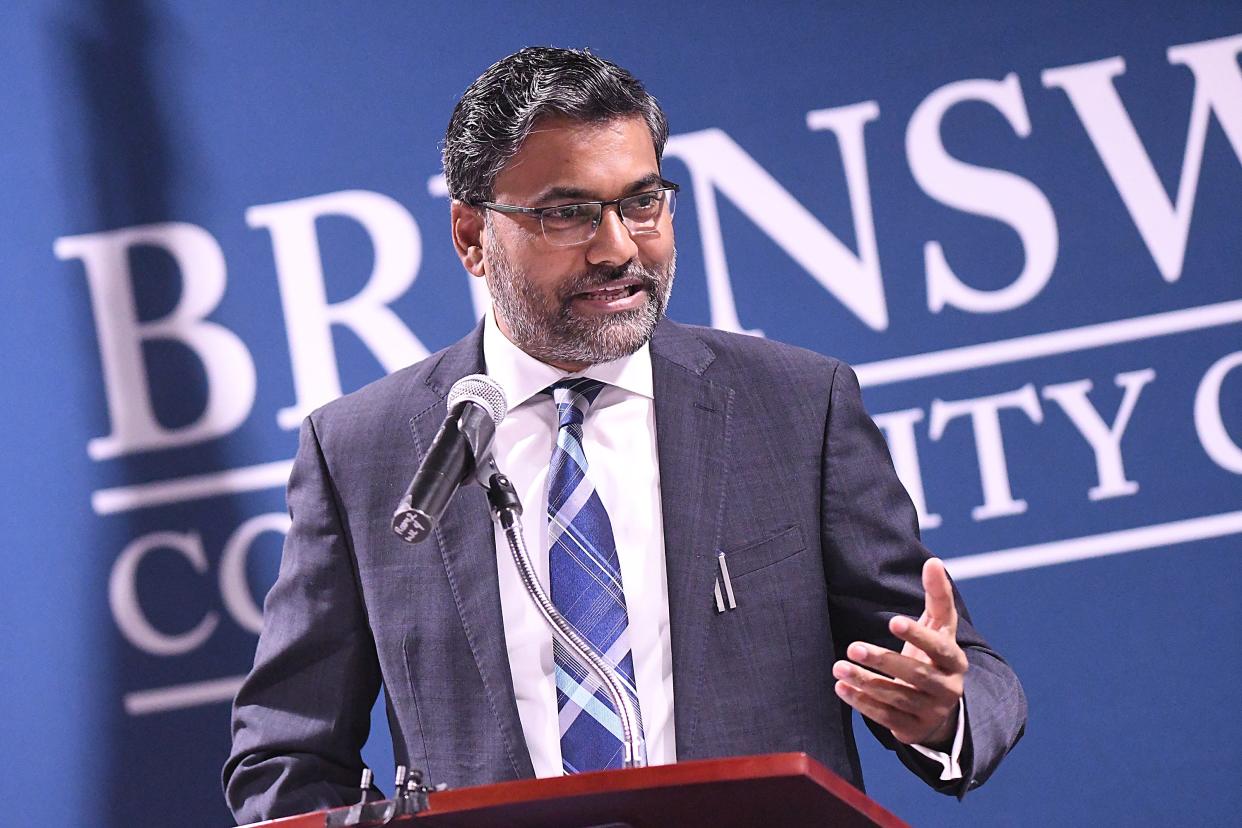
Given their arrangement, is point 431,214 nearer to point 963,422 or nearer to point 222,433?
point 222,433

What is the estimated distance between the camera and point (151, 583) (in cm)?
277

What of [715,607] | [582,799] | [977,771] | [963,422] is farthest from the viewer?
[963,422]

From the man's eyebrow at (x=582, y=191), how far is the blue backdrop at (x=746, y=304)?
913 millimetres

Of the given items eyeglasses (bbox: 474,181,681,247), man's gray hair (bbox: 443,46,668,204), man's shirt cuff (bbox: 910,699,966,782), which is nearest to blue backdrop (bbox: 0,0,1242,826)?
man's gray hair (bbox: 443,46,668,204)

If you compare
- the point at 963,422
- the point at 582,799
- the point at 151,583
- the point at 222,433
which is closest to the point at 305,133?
the point at 222,433

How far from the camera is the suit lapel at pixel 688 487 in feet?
5.80

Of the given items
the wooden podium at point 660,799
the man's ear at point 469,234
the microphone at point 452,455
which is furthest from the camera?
the man's ear at point 469,234

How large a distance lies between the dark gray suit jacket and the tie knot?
0.09 meters

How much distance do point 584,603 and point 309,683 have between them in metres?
0.39

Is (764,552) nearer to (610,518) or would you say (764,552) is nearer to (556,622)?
(610,518)

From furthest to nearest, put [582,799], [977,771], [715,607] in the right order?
[715,607]
[977,771]
[582,799]

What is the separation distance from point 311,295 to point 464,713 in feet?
3.95

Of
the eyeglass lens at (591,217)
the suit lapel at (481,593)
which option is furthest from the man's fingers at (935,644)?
the eyeglass lens at (591,217)

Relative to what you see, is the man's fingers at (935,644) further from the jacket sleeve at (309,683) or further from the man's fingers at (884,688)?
the jacket sleeve at (309,683)
